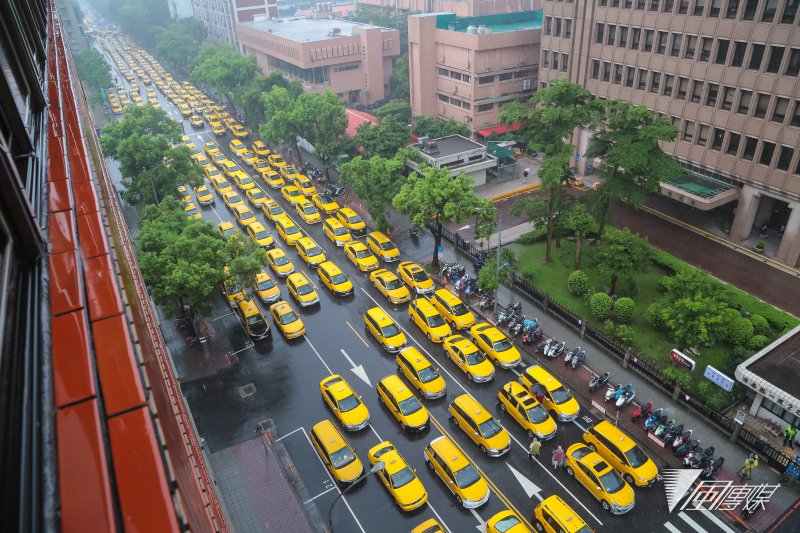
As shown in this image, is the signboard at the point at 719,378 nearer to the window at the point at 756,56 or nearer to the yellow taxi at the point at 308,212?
the window at the point at 756,56

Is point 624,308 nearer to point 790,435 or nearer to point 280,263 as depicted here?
point 790,435

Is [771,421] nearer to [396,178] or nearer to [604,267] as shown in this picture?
[604,267]

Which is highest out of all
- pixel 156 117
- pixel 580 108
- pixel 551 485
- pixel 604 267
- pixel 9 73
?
pixel 9 73

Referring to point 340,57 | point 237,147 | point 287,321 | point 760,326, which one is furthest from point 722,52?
point 340,57

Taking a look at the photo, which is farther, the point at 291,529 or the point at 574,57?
the point at 574,57

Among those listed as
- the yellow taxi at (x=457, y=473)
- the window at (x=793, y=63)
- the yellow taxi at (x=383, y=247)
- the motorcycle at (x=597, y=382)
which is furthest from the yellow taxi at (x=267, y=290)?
the window at (x=793, y=63)

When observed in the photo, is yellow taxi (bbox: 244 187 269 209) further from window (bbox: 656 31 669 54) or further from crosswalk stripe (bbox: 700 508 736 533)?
crosswalk stripe (bbox: 700 508 736 533)

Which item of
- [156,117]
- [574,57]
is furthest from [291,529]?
[574,57]

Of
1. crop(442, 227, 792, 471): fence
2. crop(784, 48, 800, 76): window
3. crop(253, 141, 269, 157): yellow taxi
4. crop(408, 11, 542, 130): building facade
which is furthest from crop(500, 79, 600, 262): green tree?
crop(253, 141, 269, 157): yellow taxi
